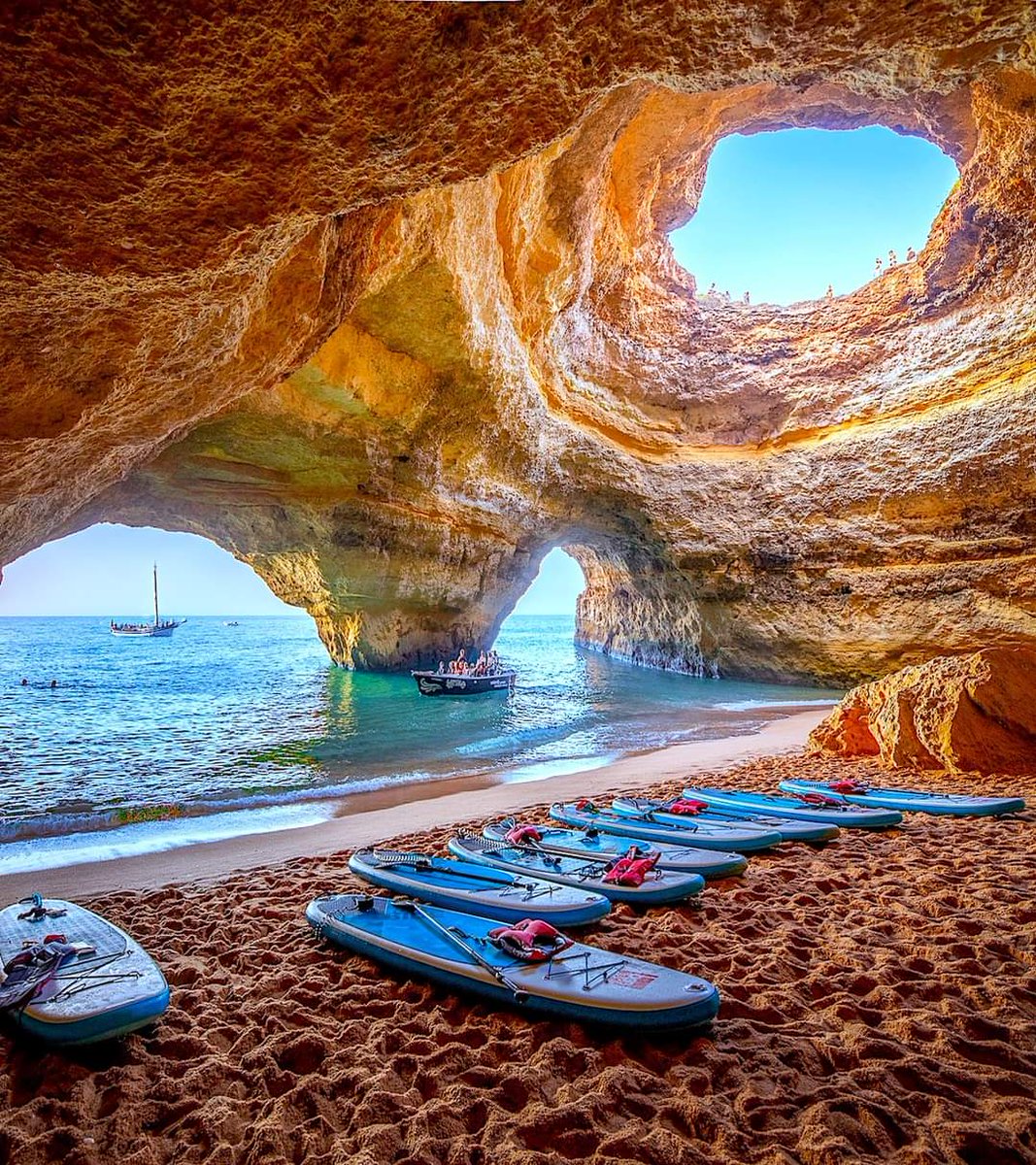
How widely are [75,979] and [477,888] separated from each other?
6.83 ft

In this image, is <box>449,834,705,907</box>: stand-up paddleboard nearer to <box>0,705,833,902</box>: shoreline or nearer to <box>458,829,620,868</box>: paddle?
<box>458,829,620,868</box>: paddle

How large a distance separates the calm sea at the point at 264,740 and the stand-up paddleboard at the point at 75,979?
2.55m

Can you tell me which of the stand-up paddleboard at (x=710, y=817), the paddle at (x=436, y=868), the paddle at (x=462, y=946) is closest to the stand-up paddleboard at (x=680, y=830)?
the stand-up paddleboard at (x=710, y=817)

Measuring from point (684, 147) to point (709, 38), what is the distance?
16.7 meters

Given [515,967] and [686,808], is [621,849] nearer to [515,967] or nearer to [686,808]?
[686,808]

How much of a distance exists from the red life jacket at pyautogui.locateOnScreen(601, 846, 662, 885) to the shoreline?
92.5 inches

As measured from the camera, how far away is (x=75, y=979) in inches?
106

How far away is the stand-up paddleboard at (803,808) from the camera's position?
4977 millimetres

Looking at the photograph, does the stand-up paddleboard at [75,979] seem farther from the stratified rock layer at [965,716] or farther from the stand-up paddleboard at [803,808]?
the stratified rock layer at [965,716]

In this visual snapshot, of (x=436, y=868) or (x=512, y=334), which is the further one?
(x=512, y=334)

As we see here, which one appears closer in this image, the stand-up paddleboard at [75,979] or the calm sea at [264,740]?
the stand-up paddleboard at [75,979]

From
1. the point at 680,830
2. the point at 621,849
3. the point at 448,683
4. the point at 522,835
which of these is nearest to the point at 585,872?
the point at 621,849

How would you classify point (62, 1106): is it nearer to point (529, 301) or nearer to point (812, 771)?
point (812, 771)

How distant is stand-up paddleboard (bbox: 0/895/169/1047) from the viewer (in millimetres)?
2393
